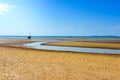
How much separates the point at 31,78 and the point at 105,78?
4.42 metres

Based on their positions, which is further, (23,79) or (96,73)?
(96,73)

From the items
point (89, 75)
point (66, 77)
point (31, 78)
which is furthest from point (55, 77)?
point (89, 75)

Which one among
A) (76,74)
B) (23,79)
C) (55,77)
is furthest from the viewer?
(76,74)

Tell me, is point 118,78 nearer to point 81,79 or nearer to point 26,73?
point 81,79

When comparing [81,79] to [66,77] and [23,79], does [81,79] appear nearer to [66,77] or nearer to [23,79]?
[66,77]

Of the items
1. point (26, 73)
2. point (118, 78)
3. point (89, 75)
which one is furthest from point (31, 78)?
point (118, 78)

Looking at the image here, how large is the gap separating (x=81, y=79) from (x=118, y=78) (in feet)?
7.46

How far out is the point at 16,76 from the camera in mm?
12117

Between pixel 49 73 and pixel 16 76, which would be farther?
pixel 49 73

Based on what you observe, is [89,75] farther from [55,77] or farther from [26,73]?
[26,73]

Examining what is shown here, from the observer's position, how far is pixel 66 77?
12.2 metres

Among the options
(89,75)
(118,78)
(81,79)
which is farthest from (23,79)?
(118,78)

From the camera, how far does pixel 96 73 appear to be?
533 inches

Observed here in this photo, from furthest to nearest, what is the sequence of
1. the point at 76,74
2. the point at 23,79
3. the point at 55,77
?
the point at 76,74 → the point at 55,77 → the point at 23,79
